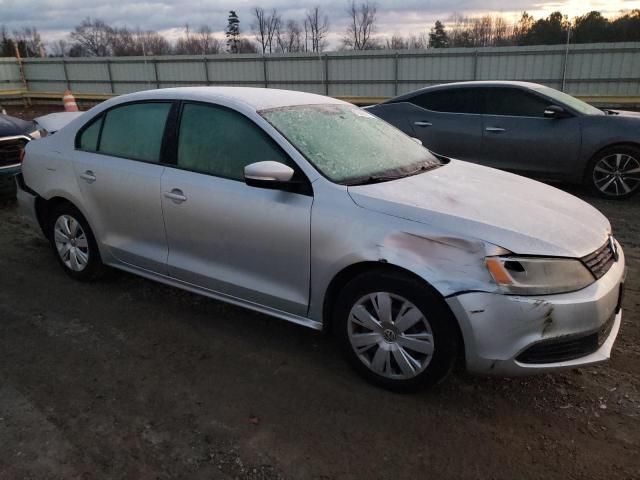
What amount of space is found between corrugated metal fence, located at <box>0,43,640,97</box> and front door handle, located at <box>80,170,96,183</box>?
14008mm

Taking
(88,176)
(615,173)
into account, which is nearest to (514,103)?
(615,173)

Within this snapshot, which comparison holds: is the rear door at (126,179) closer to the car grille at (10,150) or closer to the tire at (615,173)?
the car grille at (10,150)

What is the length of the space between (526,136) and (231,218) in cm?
520

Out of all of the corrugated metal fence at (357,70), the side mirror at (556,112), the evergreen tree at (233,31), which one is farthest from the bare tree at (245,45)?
the side mirror at (556,112)

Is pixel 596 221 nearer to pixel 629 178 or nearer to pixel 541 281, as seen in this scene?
pixel 541 281

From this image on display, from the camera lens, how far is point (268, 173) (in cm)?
310

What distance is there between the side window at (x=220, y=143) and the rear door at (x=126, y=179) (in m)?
0.24

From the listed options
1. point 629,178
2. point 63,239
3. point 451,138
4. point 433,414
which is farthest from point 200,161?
point 629,178

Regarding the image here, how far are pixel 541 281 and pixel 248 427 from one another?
166 cm

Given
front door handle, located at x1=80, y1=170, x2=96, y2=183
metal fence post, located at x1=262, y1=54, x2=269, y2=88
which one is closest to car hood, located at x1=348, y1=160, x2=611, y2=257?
front door handle, located at x1=80, y1=170, x2=96, y2=183

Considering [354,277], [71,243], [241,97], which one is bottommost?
[71,243]

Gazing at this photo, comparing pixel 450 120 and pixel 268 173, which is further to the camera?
pixel 450 120

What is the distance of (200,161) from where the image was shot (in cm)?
365

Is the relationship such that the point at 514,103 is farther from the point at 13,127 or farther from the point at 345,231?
the point at 13,127
